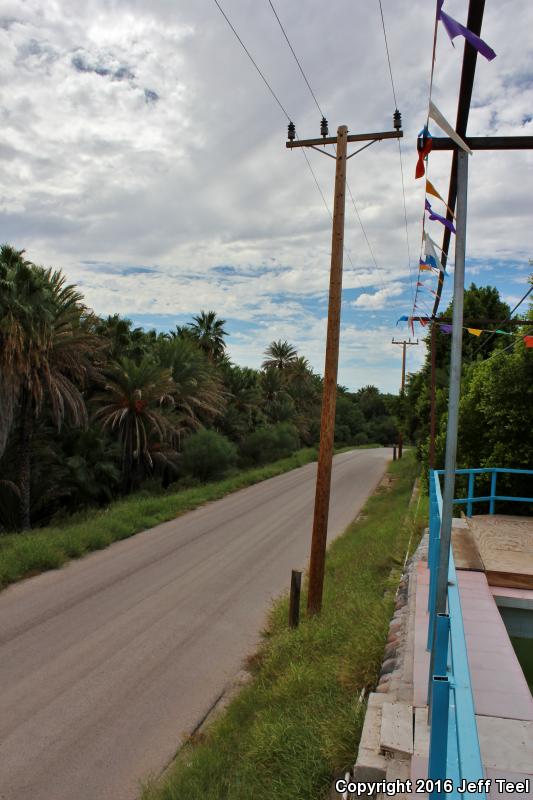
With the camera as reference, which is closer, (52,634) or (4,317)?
(52,634)

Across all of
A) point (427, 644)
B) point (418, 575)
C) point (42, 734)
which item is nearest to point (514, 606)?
point (418, 575)

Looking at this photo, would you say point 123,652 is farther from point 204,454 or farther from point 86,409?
point 204,454

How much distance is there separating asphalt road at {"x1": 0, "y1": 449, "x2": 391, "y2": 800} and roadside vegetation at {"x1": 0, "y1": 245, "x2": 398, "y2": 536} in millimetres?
2979

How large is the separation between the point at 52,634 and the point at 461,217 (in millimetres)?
9882

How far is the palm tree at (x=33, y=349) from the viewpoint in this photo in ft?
60.6

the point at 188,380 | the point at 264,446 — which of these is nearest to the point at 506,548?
the point at 188,380

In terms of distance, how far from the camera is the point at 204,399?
3528 cm

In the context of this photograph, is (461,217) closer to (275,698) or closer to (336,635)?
(275,698)

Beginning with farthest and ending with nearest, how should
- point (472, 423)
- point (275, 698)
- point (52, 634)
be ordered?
point (472, 423)
point (52, 634)
point (275, 698)

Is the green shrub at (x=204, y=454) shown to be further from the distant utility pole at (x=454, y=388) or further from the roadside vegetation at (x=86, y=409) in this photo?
the distant utility pole at (x=454, y=388)

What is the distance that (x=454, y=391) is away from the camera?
361cm

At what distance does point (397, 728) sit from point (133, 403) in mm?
23704

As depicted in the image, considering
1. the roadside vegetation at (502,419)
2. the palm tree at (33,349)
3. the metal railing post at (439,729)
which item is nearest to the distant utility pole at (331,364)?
the roadside vegetation at (502,419)

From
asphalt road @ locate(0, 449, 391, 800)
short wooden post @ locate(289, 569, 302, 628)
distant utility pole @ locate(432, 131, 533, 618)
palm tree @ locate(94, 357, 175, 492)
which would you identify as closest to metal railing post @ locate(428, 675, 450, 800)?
distant utility pole @ locate(432, 131, 533, 618)
